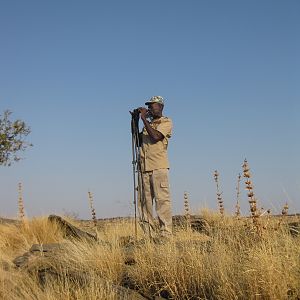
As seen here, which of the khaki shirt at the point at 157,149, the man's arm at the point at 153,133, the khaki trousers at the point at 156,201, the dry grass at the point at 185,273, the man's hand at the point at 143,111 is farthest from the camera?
the man's hand at the point at 143,111

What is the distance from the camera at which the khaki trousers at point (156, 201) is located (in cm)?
878

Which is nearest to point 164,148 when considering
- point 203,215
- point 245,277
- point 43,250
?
point 43,250

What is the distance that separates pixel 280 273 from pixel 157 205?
4.56 metres

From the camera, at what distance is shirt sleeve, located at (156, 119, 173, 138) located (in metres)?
9.09

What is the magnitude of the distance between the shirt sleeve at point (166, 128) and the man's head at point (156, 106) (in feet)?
0.63

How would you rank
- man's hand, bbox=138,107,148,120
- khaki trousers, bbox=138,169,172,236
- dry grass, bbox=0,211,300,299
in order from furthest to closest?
man's hand, bbox=138,107,148,120
khaki trousers, bbox=138,169,172,236
dry grass, bbox=0,211,300,299

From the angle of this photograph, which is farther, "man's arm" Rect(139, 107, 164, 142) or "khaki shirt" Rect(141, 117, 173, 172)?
"khaki shirt" Rect(141, 117, 173, 172)

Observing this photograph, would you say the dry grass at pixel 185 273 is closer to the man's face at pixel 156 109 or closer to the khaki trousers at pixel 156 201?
the khaki trousers at pixel 156 201

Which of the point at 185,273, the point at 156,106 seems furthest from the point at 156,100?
the point at 185,273

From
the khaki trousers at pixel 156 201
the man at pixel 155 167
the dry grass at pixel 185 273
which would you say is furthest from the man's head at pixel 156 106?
the dry grass at pixel 185 273

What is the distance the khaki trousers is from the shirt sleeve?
652mm

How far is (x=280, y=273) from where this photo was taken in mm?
4453

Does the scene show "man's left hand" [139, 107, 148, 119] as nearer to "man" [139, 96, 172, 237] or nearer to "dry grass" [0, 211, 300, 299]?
"man" [139, 96, 172, 237]

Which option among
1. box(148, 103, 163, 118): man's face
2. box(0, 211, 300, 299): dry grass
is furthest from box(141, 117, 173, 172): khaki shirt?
box(0, 211, 300, 299): dry grass
